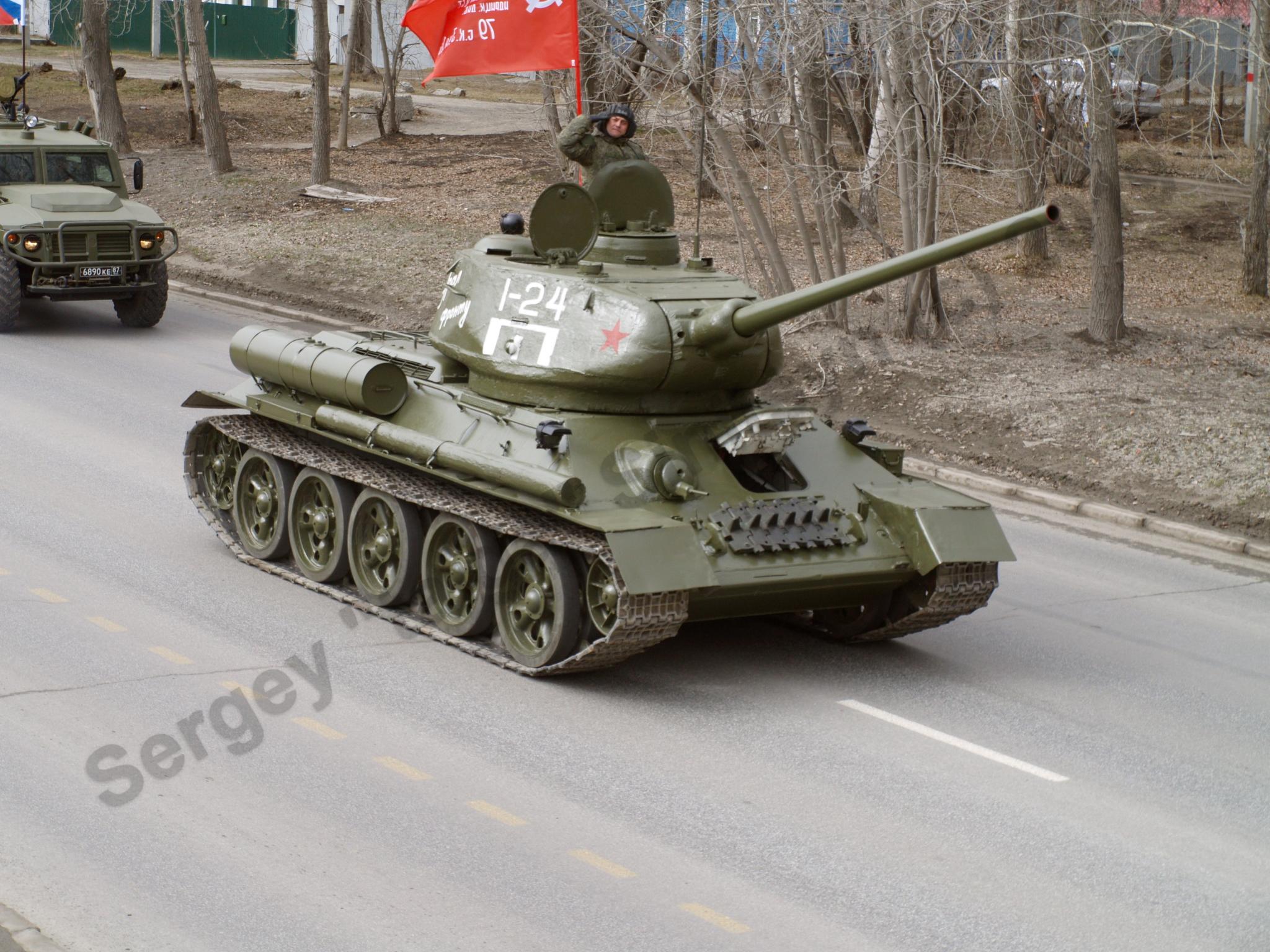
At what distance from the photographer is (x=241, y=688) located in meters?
9.34

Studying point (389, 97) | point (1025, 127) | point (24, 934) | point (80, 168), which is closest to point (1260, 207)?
point (1025, 127)

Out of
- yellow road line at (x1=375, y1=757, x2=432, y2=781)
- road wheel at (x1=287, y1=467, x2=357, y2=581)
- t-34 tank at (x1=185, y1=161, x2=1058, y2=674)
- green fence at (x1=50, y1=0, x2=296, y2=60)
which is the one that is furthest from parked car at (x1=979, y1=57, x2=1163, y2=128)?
green fence at (x1=50, y1=0, x2=296, y2=60)

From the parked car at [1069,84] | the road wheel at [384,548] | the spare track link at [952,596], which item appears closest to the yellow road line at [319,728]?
the road wheel at [384,548]

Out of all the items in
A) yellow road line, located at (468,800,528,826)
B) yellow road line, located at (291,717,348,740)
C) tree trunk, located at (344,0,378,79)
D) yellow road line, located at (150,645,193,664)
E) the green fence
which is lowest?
yellow road line, located at (468,800,528,826)

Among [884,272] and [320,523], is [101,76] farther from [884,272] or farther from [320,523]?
[884,272]

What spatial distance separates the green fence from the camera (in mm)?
52344

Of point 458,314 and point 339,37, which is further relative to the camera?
point 339,37

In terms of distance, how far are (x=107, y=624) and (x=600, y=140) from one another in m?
4.47

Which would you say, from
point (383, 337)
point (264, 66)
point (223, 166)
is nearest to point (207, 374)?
point (383, 337)

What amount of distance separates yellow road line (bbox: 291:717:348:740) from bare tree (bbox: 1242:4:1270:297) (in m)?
15.1

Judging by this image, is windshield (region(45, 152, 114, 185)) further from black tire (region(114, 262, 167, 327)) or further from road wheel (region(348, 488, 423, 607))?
road wheel (region(348, 488, 423, 607))

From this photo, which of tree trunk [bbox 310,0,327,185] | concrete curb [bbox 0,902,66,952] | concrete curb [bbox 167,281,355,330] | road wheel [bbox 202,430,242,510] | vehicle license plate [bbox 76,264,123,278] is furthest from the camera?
tree trunk [bbox 310,0,327,185]

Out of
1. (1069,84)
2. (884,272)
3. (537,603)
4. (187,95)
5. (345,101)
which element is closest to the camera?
(884,272)

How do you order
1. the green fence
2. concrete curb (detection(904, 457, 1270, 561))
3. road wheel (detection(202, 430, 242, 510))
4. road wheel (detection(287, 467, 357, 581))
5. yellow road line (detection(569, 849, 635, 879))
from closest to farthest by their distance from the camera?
1. yellow road line (detection(569, 849, 635, 879))
2. road wheel (detection(287, 467, 357, 581))
3. road wheel (detection(202, 430, 242, 510))
4. concrete curb (detection(904, 457, 1270, 561))
5. the green fence
